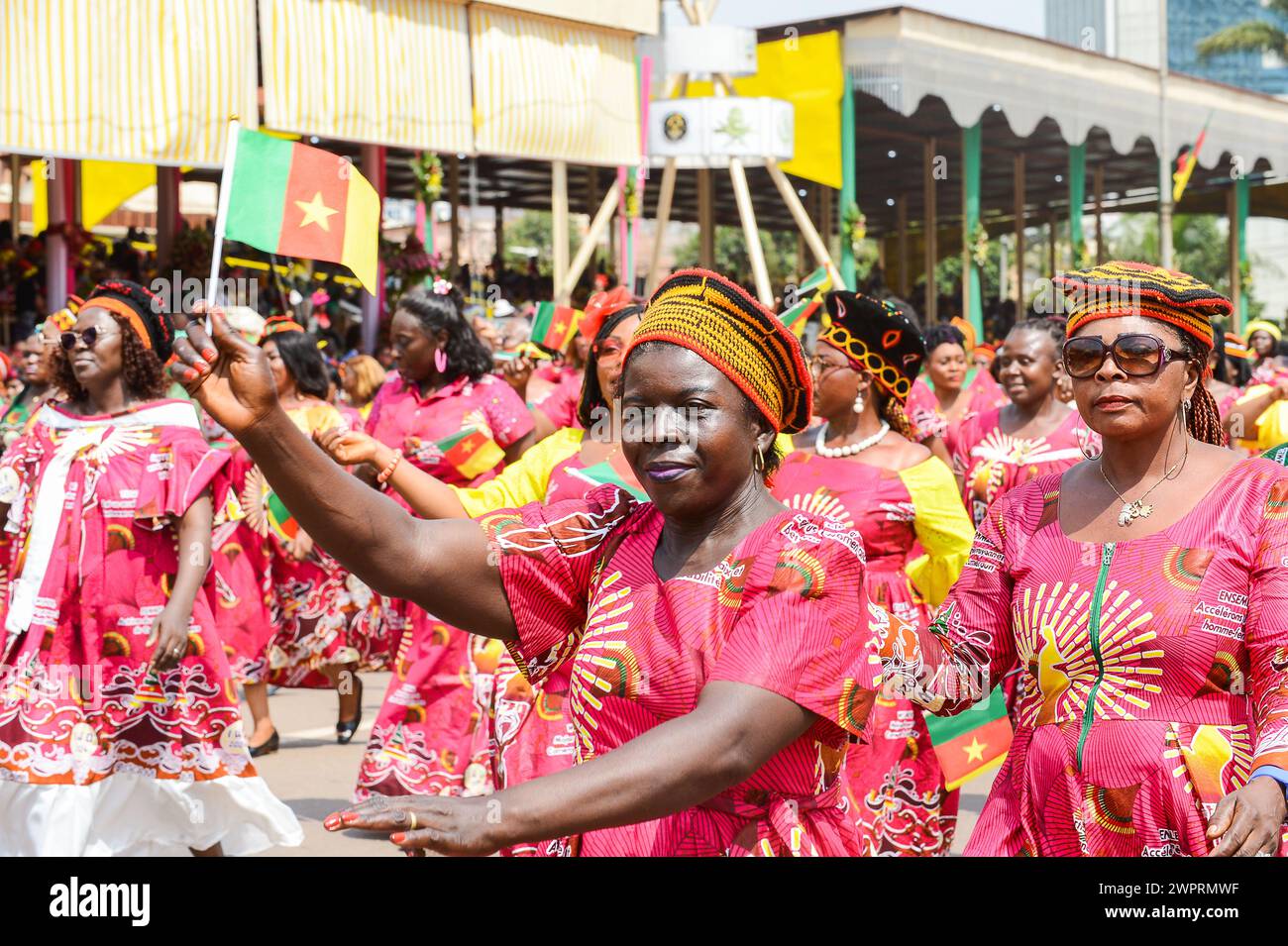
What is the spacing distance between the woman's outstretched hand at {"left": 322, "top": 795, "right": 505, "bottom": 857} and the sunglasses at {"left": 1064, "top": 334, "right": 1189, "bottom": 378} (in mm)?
1687

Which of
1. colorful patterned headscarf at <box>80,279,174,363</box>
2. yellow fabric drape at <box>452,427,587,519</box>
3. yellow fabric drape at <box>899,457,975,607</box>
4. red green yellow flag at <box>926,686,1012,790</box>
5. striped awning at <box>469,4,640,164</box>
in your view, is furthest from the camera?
striped awning at <box>469,4,640,164</box>

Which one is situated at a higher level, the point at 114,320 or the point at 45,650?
the point at 114,320

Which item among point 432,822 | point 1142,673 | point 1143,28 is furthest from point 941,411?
point 1143,28

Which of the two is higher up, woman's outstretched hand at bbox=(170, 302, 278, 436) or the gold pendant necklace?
woman's outstretched hand at bbox=(170, 302, 278, 436)

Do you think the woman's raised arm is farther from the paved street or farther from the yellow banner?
the yellow banner

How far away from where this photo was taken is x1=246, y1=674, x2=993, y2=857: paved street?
6727 millimetres

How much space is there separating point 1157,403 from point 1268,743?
0.71 meters

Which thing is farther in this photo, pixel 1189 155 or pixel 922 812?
pixel 1189 155

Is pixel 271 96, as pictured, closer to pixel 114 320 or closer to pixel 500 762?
pixel 114 320

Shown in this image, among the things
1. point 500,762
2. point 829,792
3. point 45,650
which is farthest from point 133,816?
point 829,792

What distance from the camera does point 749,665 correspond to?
2473 mm

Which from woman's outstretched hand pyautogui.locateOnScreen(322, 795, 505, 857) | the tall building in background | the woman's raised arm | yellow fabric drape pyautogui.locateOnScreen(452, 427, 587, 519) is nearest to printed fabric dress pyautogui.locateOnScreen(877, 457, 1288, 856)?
the woman's raised arm

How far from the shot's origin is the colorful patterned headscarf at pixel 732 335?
2.69 metres

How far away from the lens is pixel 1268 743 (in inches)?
113
